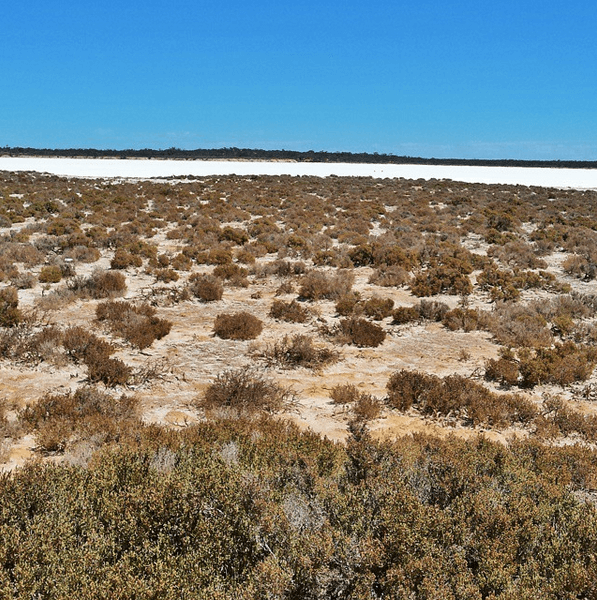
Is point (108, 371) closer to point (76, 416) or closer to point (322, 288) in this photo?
point (76, 416)

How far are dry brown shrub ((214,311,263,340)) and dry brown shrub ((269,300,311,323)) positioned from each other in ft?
2.88

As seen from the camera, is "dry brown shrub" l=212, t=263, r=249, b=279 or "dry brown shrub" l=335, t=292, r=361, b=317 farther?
"dry brown shrub" l=212, t=263, r=249, b=279

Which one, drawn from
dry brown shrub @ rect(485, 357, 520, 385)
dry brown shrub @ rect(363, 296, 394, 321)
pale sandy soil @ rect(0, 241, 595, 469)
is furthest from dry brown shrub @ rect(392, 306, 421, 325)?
dry brown shrub @ rect(485, 357, 520, 385)

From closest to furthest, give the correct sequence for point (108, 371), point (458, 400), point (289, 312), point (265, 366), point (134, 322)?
1. point (458, 400)
2. point (108, 371)
3. point (265, 366)
4. point (134, 322)
5. point (289, 312)

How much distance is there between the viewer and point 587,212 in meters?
→ 28.7

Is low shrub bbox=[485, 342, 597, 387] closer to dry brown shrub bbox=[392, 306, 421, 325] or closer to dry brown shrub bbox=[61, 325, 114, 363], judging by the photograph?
dry brown shrub bbox=[392, 306, 421, 325]

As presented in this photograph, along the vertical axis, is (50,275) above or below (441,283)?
below

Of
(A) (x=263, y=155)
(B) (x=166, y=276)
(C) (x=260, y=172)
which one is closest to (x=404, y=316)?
(B) (x=166, y=276)

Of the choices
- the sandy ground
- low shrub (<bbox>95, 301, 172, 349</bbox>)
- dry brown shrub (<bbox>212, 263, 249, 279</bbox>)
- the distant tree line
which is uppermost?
the distant tree line

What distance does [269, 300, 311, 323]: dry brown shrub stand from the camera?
9.91 m

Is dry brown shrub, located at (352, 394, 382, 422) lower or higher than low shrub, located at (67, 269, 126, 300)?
lower

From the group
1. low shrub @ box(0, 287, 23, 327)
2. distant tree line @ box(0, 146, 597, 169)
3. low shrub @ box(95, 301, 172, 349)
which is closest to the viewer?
low shrub @ box(95, 301, 172, 349)

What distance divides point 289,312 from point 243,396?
399 centimetres

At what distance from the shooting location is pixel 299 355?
790cm
